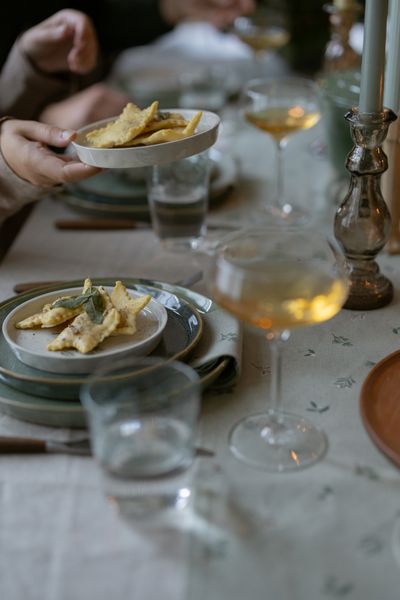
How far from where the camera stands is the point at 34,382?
0.84 m

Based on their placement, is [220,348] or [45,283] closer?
[220,348]

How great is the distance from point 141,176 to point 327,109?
359 mm

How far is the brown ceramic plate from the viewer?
77cm

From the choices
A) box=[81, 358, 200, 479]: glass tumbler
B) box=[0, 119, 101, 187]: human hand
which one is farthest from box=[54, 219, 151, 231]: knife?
box=[81, 358, 200, 479]: glass tumbler

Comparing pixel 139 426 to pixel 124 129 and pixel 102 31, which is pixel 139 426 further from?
pixel 102 31

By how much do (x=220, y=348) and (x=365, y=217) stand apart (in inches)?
11.6

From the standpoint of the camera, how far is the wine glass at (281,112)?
147cm

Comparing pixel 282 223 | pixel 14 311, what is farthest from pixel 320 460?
pixel 282 223

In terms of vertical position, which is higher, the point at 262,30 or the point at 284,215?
the point at 262,30

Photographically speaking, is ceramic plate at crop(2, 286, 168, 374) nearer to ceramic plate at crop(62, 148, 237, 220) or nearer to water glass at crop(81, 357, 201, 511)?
water glass at crop(81, 357, 201, 511)

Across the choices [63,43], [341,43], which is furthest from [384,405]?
[341,43]

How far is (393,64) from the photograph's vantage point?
1123 mm

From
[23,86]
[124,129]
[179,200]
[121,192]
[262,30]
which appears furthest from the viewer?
[262,30]

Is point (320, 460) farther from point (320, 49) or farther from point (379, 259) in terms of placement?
point (320, 49)
